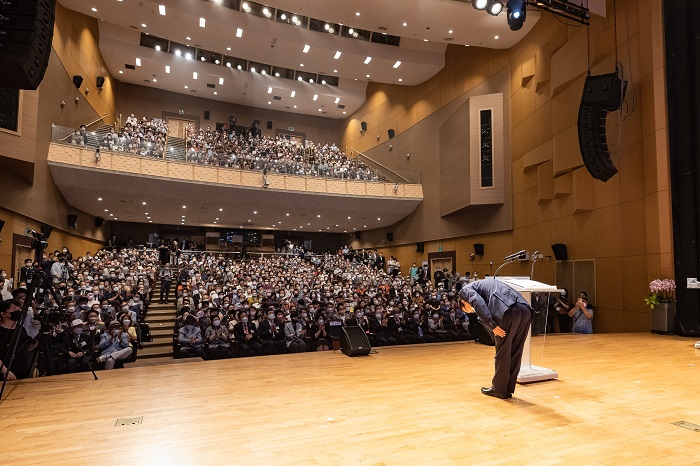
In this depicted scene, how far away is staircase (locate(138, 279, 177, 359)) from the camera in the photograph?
8547 mm

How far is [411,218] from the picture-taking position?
19.3 m

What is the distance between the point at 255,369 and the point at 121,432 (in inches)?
92.6

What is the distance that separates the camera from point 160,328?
32.5 ft

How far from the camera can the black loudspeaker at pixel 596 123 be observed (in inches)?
338

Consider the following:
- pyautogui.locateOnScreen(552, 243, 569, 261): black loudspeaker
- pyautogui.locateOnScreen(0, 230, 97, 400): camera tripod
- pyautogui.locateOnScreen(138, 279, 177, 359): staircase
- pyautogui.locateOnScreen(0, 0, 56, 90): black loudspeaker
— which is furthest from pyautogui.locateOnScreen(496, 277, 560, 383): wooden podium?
pyautogui.locateOnScreen(552, 243, 569, 261): black loudspeaker

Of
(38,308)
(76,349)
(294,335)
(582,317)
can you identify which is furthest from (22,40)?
(582,317)

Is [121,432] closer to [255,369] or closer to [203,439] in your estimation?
[203,439]

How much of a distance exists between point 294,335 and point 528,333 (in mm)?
4451

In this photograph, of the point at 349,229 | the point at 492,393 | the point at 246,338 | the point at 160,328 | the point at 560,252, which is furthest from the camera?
the point at 349,229

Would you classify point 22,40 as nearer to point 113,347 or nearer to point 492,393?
point 113,347

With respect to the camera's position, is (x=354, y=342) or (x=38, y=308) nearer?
(x=38, y=308)

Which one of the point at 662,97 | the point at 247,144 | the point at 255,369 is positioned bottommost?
the point at 255,369

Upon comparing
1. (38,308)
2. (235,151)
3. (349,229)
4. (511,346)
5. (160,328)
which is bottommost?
(160,328)

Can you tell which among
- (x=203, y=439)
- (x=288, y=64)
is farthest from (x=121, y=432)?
(x=288, y=64)
